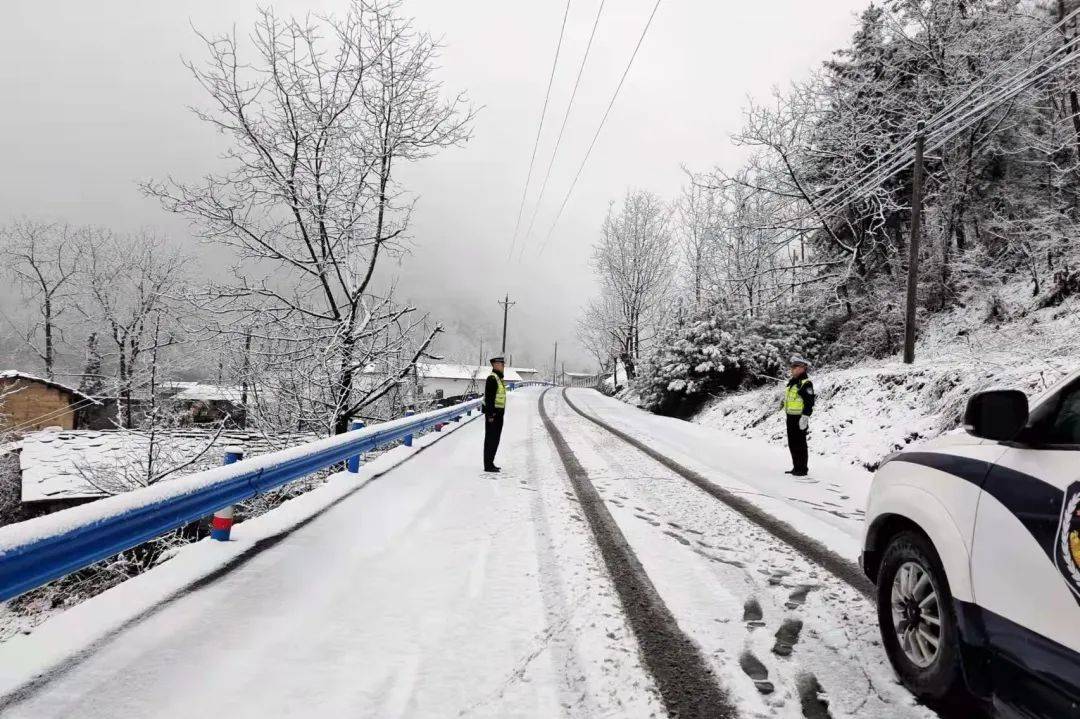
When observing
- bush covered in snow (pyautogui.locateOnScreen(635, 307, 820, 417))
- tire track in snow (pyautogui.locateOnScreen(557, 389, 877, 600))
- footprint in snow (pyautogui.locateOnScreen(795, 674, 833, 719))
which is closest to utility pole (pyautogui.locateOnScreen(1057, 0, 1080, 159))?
bush covered in snow (pyautogui.locateOnScreen(635, 307, 820, 417))

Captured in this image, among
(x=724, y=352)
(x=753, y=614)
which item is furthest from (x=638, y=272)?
(x=753, y=614)

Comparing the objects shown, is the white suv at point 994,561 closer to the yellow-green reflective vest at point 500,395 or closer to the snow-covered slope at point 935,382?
the yellow-green reflective vest at point 500,395

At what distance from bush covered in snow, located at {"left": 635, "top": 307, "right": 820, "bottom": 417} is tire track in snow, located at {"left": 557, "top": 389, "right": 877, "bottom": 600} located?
40.1 ft

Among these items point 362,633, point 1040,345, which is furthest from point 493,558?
point 1040,345

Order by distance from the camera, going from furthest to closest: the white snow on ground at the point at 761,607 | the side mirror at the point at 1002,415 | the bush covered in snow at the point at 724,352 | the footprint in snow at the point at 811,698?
the bush covered in snow at the point at 724,352 → the white snow on ground at the point at 761,607 → the footprint in snow at the point at 811,698 → the side mirror at the point at 1002,415

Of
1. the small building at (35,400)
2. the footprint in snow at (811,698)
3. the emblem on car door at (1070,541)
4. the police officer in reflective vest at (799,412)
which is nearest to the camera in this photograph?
the emblem on car door at (1070,541)

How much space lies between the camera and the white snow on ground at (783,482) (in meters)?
5.11

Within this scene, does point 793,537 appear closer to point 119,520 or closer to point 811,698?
point 811,698

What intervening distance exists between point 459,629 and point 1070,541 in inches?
104

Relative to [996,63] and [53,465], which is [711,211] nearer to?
[996,63]

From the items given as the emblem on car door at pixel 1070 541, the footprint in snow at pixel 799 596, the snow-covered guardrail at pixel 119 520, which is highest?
the emblem on car door at pixel 1070 541

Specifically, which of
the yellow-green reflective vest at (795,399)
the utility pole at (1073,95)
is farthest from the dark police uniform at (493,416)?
the utility pole at (1073,95)

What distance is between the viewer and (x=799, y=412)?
26.8 ft

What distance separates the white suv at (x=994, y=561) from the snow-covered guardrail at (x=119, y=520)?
3.44 meters
